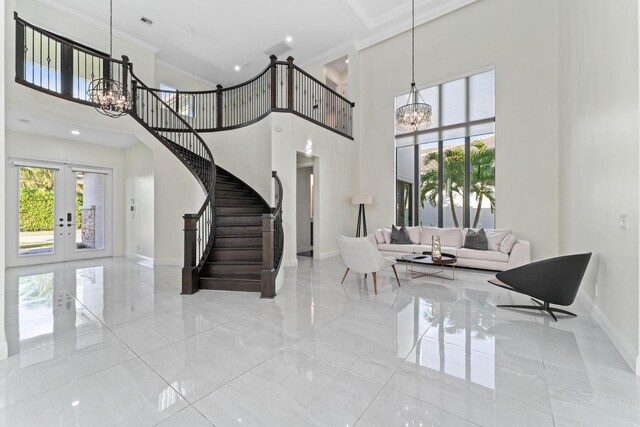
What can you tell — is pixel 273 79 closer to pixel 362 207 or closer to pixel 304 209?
pixel 304 209

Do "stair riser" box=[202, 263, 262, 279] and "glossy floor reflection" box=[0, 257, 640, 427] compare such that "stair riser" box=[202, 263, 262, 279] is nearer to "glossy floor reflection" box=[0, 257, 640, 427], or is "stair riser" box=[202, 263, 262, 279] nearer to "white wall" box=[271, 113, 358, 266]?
"glossy floor reflection" box=[0, 257, 640, 427]

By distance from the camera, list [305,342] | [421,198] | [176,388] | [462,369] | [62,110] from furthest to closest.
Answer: [421,198], [62,110], [305,342], [462,369], [176,388]

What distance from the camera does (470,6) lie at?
6.12 meters

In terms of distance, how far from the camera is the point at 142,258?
6.66 meters

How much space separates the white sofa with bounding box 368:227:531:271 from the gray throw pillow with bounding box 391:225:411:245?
0.10m

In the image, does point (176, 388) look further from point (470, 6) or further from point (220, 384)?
point (470, 6)

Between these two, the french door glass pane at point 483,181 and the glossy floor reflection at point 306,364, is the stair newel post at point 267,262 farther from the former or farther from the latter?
the french door glass pane at point 483,181

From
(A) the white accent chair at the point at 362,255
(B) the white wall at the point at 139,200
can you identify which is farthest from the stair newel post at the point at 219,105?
(A) the white accent chair at the point at 362,255

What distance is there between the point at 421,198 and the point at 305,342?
5547 millimetres

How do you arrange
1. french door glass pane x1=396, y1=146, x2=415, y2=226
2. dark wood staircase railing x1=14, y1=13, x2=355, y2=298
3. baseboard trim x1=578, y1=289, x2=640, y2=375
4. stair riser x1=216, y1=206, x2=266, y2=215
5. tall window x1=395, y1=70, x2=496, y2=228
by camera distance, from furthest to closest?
french door glass pane x1=396, y1=146, x2=415, y2=226, tall window x1=395, y1=70, x2=496, y2=228, stair riser x1=216, y1=206, x2=266, y2=215, dark wood staircase railing x1=14, y1=13, x2=355, y2=298, baseboard trim x1=578, y1=289, x2=640, y2=375

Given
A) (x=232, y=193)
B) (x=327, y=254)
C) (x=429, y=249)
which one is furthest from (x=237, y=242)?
(x=429, y=249)

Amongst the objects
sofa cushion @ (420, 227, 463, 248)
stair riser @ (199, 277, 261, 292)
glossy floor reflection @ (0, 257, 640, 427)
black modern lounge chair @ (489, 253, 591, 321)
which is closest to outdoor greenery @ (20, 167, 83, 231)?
glossy floor reflection @ (0, 257, 640, 427)

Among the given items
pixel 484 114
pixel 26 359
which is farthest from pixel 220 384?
pixel 484 114

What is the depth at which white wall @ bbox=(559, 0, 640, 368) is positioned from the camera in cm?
218
